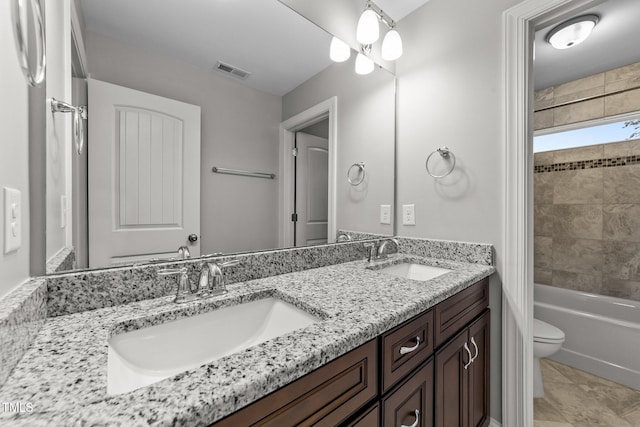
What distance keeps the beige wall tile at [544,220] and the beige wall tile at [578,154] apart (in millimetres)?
471

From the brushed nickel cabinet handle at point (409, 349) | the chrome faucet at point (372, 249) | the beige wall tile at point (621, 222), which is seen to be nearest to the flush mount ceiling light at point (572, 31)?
the beige wall tile at point (621, 222)

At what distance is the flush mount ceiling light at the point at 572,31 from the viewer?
5.57ft

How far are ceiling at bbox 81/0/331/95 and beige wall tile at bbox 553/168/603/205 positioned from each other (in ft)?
8.80

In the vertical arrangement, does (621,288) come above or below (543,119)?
below

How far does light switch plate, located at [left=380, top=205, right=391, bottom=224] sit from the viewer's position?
1724 mm

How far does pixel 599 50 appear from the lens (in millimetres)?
2033

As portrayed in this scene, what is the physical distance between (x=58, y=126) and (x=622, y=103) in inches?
141

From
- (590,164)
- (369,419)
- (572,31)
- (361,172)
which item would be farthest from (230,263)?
(590,164)

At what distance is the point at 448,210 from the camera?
1.54m

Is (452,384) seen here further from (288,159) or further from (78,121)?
(78,121)

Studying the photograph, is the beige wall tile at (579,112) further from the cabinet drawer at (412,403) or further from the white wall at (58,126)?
the white wall at (58,126)

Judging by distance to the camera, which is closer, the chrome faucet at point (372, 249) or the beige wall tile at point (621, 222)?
the chrome faucet at point (372, 249)

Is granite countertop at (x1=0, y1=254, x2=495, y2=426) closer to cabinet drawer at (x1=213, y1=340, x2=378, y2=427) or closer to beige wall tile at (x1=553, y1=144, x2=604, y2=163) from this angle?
cabinet drawer at (x1=213, y1=340, x2=378, y2=427)

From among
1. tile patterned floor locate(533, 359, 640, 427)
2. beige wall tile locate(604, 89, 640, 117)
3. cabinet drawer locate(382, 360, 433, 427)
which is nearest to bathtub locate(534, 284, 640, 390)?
tile patterned floor locate(533, 359, 640, 427)
